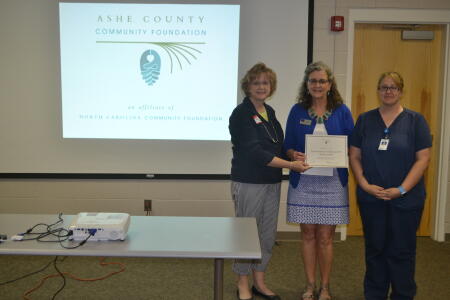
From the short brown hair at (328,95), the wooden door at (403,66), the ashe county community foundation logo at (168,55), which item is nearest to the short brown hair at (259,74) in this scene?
the short brown hair at (328,95)

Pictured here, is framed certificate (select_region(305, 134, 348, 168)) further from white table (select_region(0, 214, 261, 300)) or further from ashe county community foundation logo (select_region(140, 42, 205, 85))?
ashe county community foundation logo (select_region(140, 42, 205, 85))

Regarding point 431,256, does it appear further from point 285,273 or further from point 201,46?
point 201,46

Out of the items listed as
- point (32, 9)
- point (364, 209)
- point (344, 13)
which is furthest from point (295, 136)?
point (32, 9)

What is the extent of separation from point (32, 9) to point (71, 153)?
4.43 ft

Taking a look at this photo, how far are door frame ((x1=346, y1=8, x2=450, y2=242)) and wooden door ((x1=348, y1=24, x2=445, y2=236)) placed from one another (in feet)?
0.26

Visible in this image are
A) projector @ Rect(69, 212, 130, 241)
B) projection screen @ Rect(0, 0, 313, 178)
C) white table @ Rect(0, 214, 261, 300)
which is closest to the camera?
white table @ Rect(0, 214, 261, 300)

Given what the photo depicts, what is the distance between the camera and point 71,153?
12.8 feet

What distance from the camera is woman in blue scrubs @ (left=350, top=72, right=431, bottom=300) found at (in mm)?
2430

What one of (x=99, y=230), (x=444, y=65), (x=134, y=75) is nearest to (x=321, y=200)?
(x=99, y=230)

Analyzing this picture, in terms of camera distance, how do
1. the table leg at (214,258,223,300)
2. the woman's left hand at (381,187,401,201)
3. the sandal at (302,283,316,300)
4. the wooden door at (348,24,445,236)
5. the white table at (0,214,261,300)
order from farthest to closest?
1. the wooden door at (348,24,445,236)
2. the sandal at (302,283,316,300)
3. the woman's left hand at (381,187,401,201)
4. the table leg at (214,258,223,300)
5. the white table at (0,214,261,300)

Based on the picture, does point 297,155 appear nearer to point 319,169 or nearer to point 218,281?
point 319,169

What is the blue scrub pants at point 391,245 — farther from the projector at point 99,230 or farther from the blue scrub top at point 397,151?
the projector at point 99,230

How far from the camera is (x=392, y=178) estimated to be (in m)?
2.45

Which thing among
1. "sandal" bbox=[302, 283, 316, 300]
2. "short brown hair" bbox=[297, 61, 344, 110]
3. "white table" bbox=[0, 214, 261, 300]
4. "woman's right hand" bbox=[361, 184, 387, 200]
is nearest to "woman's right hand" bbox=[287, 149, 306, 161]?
"short brown hair" bbox=[297, 61, 344, 110]
